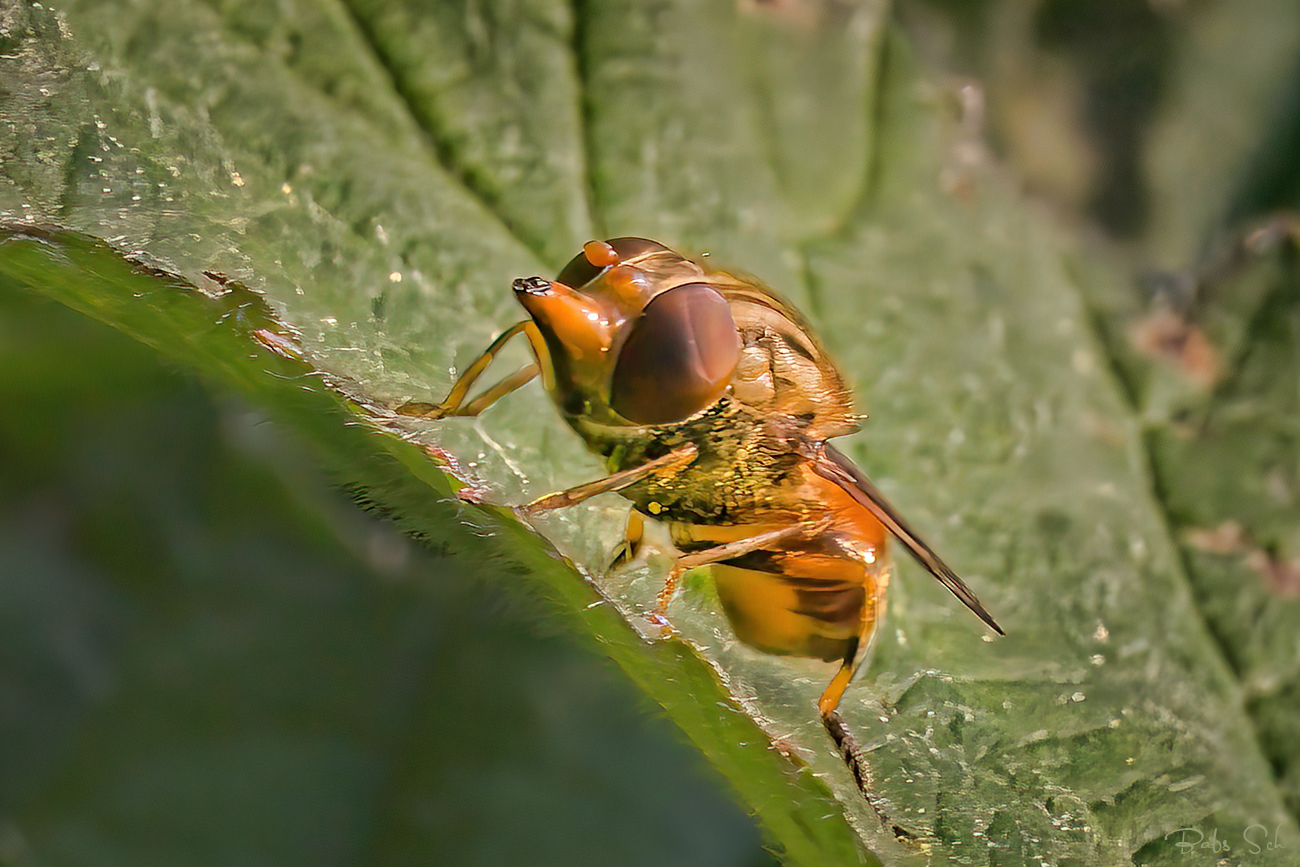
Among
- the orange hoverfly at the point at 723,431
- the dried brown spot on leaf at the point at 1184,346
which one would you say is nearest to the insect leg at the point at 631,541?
the orange hoverfly at the point at 723,431

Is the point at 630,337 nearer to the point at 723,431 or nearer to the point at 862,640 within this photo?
the point at 723,431

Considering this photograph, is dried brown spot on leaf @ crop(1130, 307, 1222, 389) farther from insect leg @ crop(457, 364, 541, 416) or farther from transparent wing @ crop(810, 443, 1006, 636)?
insect leg @ crop(457, 364, 541, 416)

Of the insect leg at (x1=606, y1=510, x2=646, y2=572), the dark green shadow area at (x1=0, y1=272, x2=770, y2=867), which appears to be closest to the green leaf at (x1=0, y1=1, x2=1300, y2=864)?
the insect leg at (x1=606, y1=510, x2=646, y2=572)

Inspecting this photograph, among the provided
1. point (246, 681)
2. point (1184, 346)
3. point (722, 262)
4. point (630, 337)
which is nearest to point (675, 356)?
point (630, 337)

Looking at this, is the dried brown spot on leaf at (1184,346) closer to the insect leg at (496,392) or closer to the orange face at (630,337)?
the orange face at (630,337)

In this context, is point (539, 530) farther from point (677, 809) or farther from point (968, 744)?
point (677, 809)

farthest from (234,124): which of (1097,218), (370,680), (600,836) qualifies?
(600,836)
